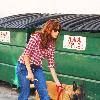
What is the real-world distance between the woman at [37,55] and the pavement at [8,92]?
233cm

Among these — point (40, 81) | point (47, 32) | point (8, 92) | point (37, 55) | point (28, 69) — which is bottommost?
point (8, 92)

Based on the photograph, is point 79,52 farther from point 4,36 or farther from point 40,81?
point 4,36

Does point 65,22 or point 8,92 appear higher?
point 65,22

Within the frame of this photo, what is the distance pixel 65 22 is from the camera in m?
7.54

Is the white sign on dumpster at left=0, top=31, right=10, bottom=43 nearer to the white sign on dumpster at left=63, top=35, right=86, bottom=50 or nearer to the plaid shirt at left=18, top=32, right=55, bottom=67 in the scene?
the white sign on dumpster at left=63, top=35, right=86, bottom=50

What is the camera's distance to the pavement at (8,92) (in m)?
8.08

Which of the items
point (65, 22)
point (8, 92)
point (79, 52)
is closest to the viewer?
point (79, 52)

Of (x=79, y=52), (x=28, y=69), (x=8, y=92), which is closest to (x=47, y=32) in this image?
(x=28, y=69)

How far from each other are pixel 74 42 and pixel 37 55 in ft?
5.23

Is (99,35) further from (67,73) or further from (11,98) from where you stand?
(11,98)

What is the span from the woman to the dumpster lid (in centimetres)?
125

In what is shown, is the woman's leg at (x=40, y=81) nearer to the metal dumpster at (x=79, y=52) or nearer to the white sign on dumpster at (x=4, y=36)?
the metal dumpster at (x=79, y=52)
